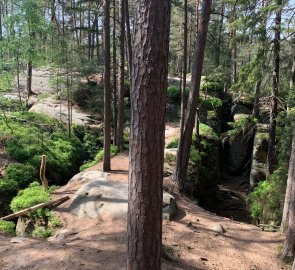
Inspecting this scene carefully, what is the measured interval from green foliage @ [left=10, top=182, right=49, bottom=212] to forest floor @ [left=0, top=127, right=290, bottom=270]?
1.53 metres

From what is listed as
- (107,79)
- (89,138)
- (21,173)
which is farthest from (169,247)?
(89,138)

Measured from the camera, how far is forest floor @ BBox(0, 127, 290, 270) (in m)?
6.34

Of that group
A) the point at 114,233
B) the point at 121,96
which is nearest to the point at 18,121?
the point at 121,96

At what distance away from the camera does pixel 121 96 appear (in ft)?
52.4

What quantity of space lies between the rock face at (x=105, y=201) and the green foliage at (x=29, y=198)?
1390mm

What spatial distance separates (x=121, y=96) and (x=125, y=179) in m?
5.04

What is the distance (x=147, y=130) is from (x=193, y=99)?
797 centimetres

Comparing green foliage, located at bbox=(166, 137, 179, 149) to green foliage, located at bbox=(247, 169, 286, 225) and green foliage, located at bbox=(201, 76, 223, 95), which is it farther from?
green foliage, located at bbox=(201, 76, 223, 95)

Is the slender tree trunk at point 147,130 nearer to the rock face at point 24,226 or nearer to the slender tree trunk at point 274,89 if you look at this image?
the rock face at point 24,226

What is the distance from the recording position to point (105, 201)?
979cm

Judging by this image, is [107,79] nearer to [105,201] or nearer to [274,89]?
[105,201]

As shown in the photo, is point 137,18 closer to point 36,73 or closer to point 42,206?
point 42,206

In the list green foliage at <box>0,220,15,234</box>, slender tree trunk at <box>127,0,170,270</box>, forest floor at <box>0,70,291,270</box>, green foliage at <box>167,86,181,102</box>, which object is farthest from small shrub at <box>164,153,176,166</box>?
green foliage at <box>167,86,181,102</box>

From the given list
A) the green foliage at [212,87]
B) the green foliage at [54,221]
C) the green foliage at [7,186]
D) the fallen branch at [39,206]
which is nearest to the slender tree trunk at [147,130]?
the green foliage at [54,221]
